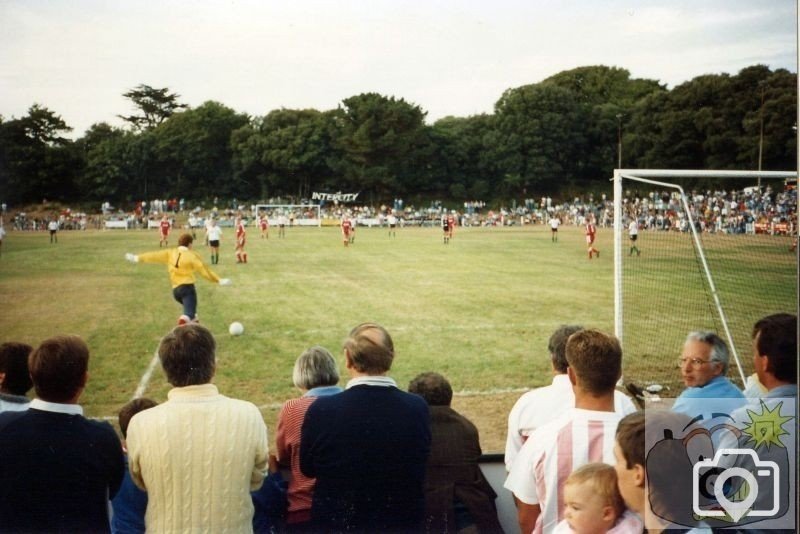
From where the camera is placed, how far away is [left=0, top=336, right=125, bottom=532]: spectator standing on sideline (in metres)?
2.19

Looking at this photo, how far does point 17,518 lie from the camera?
226cm

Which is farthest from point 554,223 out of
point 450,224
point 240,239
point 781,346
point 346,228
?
point 781,346

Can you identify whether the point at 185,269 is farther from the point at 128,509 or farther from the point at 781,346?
the point at 781,346

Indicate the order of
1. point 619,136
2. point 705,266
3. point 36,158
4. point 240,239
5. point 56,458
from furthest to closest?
point 240,239
point 619,136
point 36,158
point 705,266
point 56,458

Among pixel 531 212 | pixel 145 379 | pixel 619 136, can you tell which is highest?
pixel 619 136

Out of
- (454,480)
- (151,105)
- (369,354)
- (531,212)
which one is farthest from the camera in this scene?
(531,212)

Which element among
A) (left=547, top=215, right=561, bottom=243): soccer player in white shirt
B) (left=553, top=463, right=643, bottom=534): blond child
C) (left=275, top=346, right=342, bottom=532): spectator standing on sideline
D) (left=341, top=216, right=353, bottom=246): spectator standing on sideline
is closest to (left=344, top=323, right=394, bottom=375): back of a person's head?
(left=275, top=346, right=342, bottom=532): spectator standing on sideline

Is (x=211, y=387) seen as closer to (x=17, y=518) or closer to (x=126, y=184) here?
(x=17, y=518)

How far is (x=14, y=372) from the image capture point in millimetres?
2781

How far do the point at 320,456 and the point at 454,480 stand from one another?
683mm

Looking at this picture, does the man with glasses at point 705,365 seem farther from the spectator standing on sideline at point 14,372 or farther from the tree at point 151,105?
the tree at point 151,105

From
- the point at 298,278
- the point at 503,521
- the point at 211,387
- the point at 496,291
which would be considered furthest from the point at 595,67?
the point at 211,387

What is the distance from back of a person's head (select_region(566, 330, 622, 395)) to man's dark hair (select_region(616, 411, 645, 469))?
31cm

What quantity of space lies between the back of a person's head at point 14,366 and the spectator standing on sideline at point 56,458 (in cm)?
53
